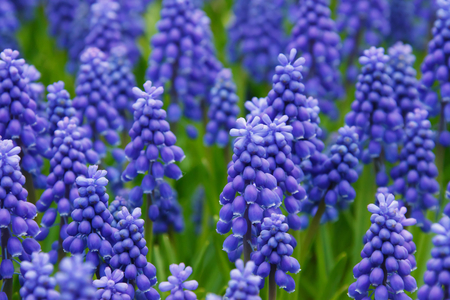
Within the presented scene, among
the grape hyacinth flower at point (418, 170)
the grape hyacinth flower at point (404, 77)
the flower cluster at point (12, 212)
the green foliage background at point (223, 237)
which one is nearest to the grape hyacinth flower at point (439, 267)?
the green foliage background at point (223, 237)

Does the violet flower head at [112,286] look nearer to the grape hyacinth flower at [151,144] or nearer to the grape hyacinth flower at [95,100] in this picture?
the grape hyacinth flower at [151,144]

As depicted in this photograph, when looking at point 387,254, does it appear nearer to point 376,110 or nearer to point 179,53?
point 376,110

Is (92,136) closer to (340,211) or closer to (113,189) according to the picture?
(113,189)

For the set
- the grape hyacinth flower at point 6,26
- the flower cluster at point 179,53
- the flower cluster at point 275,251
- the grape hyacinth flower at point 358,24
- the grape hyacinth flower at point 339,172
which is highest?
the grape hyacinth flower at point 6,26

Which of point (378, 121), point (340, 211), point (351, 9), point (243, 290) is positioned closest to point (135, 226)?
point (243, 290)

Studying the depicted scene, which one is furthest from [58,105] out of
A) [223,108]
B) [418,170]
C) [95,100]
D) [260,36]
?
[260,36]

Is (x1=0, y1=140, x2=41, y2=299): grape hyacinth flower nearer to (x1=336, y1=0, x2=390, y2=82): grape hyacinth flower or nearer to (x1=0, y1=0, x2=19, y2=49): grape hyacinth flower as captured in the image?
(x1=0, y1=0, x2=19, y2=49): grape hyacinth flower

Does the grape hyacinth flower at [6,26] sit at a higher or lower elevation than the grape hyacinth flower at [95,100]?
higher
